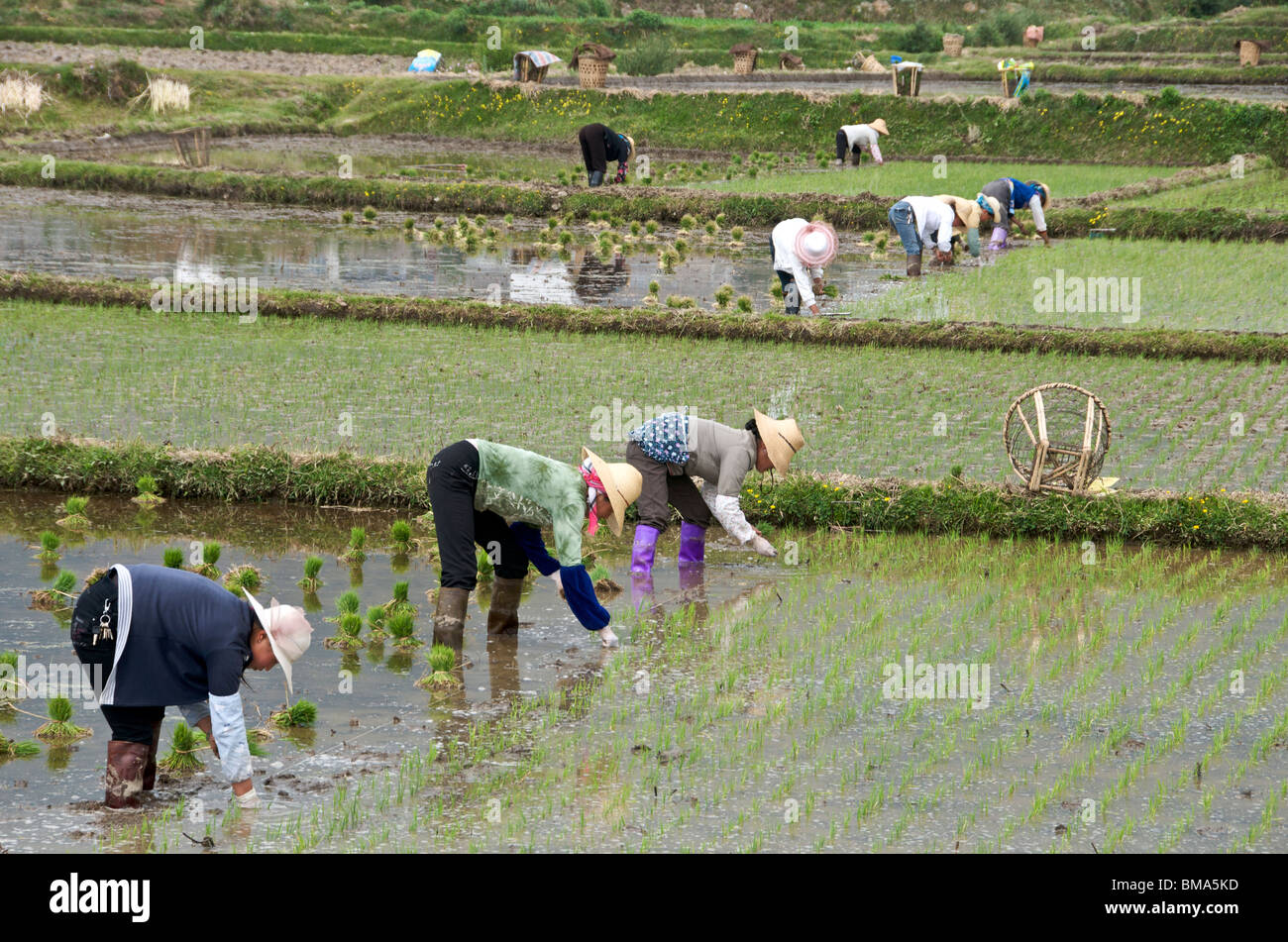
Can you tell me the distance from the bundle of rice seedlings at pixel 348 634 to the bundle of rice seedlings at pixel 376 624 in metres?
0.11

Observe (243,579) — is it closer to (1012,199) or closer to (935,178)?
(1012,199)

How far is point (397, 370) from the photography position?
12219mm

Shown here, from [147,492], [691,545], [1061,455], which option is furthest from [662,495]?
[147,492]

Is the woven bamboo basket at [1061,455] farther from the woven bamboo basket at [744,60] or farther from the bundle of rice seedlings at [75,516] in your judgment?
the woven bamboo basket at [744,60]

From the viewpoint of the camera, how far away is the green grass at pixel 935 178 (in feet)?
75.3

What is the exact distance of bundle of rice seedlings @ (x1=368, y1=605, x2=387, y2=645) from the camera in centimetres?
732

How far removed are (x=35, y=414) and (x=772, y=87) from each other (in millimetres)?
25342

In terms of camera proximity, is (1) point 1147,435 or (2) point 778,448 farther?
(1) point 1147,435

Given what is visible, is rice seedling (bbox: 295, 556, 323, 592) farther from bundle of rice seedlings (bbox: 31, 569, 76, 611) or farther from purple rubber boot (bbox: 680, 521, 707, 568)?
purple rubber boot (bbox: 680, 521, 707, 568)

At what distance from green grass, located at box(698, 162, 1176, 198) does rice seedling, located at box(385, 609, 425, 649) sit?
16.4m

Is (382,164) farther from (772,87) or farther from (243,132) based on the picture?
(772,87)

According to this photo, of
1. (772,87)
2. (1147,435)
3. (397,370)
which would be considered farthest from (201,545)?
(772,87)

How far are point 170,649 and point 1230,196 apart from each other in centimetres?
2010

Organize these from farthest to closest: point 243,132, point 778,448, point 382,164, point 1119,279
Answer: point 243,132, point 382,164, point 1119,279, point 778,448
